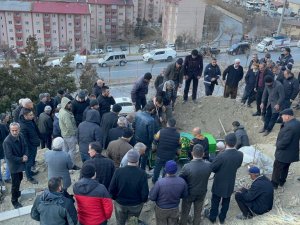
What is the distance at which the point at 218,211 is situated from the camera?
692 centimetres

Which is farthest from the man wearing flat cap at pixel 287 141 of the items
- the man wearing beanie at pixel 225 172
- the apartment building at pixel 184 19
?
the apartment building at pixel 184 19

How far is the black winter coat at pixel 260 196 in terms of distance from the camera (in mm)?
6293

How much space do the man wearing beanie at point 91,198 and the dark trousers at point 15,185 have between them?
2141 millimetres

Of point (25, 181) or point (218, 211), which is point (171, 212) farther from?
point (25, 181)

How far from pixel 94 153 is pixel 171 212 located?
158cm

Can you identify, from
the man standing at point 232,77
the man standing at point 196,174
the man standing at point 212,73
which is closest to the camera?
the man standing at point 196,174

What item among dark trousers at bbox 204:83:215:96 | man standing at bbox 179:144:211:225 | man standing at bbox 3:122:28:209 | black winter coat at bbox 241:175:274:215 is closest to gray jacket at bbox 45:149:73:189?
man standing at bbox 3:122:28:209

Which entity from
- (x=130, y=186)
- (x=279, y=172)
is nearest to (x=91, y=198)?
(x=130, y=186)

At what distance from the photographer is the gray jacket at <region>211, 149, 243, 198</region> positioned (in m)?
6.09

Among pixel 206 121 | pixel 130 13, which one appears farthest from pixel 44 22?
pixel 206 121

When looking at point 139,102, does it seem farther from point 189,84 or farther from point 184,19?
point 184,19

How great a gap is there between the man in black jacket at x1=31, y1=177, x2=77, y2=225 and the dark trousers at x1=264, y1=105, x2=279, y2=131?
6.77m

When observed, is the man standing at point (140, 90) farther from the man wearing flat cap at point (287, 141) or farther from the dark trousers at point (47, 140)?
the man wearing flat cap at point (287, 141)

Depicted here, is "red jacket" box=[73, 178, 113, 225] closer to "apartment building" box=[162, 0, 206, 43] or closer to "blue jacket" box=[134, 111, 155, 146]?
"blue jacket" box=[134, 111, 155, 146]
